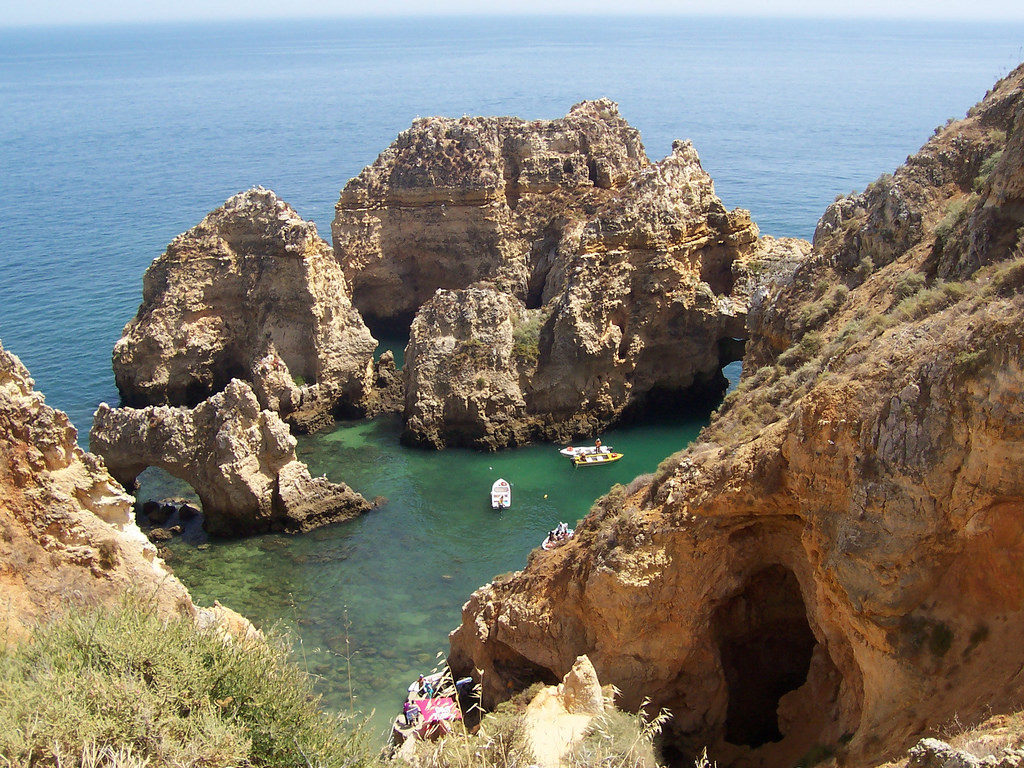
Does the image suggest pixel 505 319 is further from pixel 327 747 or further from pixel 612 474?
pixel 327 747

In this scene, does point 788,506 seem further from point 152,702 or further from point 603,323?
point 603,323

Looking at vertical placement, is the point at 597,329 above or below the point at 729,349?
above

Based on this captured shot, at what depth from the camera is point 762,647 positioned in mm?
19578

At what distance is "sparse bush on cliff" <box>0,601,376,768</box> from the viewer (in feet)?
36.9

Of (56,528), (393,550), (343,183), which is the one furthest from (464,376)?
(343,183)

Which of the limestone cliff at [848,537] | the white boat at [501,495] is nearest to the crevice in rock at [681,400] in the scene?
the white boat at [501,495]

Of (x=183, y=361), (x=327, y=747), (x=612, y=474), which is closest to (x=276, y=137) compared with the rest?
(x=183, y=361)

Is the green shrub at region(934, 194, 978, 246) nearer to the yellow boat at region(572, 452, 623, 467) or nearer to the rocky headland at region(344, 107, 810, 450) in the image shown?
the yellow boat at region(572, 452, 623, 467)

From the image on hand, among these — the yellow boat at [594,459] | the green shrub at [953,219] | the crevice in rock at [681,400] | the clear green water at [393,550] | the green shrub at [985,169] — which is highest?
the green shrub at [985,169]

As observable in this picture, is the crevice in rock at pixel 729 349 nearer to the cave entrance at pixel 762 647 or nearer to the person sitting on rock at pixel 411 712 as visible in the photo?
the cave entrance at pixel 762 647

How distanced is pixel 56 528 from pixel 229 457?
1546 cm

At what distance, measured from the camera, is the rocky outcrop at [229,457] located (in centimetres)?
3253

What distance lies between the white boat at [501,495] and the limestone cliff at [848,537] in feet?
43.8

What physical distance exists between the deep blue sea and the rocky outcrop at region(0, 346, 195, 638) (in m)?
8.55
